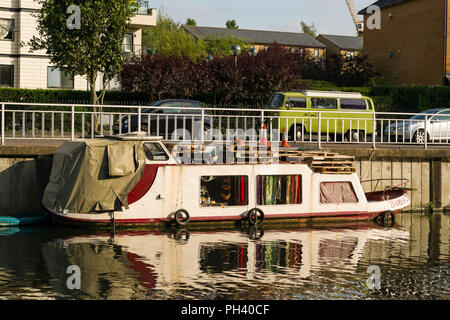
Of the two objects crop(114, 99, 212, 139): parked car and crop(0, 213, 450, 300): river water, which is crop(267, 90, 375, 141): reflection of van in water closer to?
crop(114, 99, 212, 139): parked car

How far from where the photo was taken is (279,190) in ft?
60.9

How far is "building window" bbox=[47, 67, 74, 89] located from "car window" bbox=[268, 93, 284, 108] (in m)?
20.8

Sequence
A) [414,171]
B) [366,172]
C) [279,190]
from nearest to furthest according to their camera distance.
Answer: [279,190]
[366,172]
[414,171]

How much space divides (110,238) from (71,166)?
2090 millimetres

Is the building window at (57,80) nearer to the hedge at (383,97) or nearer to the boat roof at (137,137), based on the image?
the hedge at (383,97)

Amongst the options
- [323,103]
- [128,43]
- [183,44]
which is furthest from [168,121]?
[183,44]

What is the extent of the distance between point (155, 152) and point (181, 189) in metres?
1.15

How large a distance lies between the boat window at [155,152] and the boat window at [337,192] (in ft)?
14.7

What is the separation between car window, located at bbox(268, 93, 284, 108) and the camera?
26.0 meters

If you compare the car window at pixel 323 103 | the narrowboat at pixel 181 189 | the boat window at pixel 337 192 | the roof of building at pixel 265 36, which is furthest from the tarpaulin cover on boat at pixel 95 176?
the roof of building at pixel 265 36

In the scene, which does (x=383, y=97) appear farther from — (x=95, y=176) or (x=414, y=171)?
(x=95, y=176)

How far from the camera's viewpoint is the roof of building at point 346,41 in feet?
282
